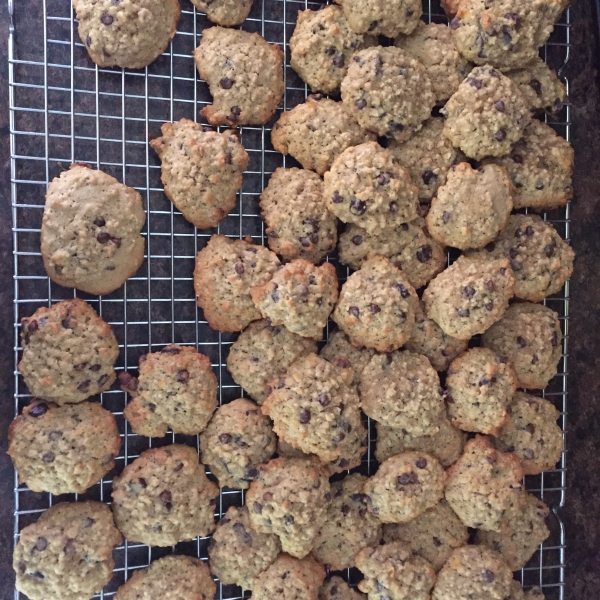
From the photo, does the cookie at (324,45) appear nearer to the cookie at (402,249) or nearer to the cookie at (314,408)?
the cookie at (402,249)

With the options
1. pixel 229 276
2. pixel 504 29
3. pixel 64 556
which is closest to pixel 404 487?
pixel 229 276

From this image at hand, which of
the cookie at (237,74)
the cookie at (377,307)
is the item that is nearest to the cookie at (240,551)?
the cookie at (377,307)

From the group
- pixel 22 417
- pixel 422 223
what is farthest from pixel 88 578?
pixel 422 223

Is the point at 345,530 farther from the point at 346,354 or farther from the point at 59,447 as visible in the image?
the point at 59,447

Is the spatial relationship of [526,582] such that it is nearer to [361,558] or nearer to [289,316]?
[361,558]

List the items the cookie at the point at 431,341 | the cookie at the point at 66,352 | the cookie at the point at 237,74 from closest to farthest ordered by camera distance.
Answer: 1. the cookie at the point at 66,352
2. the cookie at the point at 237,74
3. the cookie at the point at 431,341

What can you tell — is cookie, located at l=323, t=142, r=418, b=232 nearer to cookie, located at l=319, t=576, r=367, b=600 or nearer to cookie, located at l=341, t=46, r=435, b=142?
cookie, located at l=341, t=46, r=435, b=142
